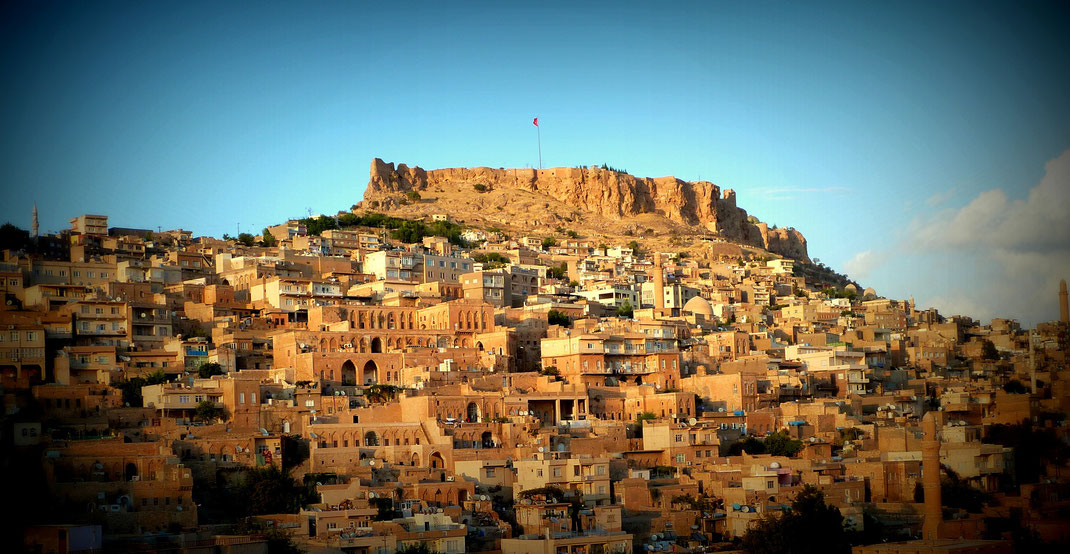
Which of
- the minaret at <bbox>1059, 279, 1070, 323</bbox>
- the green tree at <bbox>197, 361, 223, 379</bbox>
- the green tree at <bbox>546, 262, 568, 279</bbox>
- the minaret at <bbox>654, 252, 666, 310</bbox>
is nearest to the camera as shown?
the minaret at <bbox>1059, 279, 1070, 323</bbox>

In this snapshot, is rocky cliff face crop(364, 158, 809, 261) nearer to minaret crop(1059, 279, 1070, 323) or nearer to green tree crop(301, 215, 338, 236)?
green tree crop(301, 215, 338, 236)

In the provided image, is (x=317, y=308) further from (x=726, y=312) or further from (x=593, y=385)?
(x=726, y=312)

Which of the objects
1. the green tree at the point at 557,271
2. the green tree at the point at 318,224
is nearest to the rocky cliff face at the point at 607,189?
the green tree at the point at 318,224

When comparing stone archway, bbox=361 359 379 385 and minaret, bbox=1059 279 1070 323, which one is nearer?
minaret, bbox=1059 279 1070 323

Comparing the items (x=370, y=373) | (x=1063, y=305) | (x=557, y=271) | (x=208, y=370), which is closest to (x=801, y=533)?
(x=1063, y=305)

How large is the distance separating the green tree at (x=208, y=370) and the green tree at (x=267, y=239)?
25008 millimetres

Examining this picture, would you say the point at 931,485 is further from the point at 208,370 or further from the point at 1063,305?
the point at 208,370

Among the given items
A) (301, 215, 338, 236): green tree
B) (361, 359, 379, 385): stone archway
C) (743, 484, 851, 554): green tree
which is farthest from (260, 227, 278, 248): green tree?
(743, 484, 851, 554): green tree

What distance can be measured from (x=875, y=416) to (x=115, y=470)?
23013 millimetres

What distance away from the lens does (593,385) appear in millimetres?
46625

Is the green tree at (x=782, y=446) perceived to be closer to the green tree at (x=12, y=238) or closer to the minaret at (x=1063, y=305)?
the minaret at (x=1063, y=305)

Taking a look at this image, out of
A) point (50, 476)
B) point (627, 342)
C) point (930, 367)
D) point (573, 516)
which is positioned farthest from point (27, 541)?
point (930, 367)

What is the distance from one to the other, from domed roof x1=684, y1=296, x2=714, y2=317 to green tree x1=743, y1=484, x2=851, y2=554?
28458mm

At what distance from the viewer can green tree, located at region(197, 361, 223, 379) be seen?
4250cm
